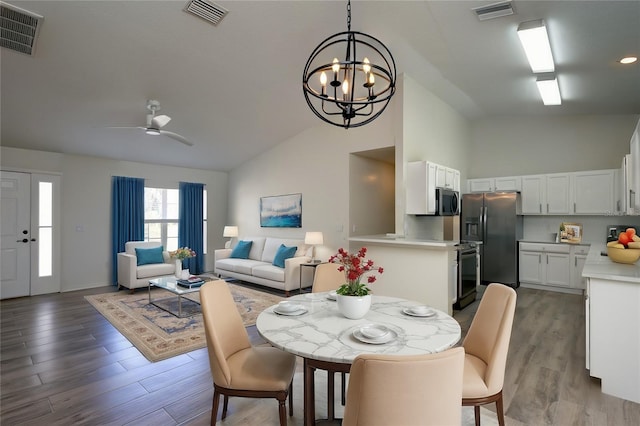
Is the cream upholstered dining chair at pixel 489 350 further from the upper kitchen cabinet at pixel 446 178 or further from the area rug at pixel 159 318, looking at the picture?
the upper kitchen cabinet at pixel 446 178

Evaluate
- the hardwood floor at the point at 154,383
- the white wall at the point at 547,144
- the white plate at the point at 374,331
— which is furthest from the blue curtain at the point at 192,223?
the white plate at the point at 374,331

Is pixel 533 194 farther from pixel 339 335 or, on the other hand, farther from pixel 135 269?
pixel 135 269

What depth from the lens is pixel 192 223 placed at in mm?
7359

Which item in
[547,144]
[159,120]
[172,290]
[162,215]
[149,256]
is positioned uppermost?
[547,144]

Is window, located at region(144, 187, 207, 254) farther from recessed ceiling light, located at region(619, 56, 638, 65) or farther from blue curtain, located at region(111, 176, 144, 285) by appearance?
recessed ceiling light, located at region(619, 56, 638, 65)

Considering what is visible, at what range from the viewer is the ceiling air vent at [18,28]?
9.08 feet

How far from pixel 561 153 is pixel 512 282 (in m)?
Answer: 2.49

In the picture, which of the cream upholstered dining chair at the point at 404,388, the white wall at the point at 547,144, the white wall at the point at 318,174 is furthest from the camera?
the white wall at the point at 318,174

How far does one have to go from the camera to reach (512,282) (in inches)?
226

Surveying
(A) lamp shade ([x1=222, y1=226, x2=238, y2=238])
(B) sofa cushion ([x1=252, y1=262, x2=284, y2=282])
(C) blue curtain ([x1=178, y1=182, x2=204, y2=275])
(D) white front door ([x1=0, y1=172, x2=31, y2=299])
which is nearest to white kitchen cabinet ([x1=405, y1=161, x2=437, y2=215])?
(B) sofa cushion ([x1=252, y1=262, x2=284, y2=282])

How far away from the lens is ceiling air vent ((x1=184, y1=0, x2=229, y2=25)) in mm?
2957

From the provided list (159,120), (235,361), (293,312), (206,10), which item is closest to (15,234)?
(159,120)

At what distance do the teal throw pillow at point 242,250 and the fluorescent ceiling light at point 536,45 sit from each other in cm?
562

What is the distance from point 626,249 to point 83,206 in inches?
307
